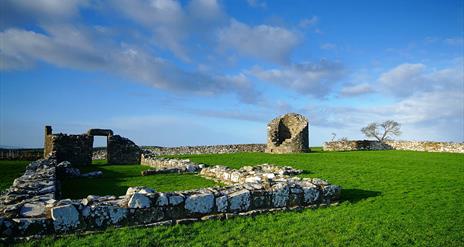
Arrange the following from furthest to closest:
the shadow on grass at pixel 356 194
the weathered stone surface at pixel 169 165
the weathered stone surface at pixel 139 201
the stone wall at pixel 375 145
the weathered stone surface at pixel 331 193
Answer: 1. the stone wall at pixel 375 145
2. the weathered stone surface at pixel 169 165
3. the shadow on grass at pixel 356 194
4. the weathered stone surface at pixel 331 193
5. the weathered stone surface at pixel 139 201

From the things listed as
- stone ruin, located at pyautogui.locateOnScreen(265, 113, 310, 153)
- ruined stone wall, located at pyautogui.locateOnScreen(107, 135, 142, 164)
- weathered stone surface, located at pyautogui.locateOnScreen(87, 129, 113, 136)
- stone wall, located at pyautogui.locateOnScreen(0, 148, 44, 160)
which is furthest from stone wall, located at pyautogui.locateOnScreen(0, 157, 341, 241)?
stone wall, located at pyautogui.locateOnScreen(0, 148, 44, 160)

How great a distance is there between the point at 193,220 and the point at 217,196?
2.67 ft

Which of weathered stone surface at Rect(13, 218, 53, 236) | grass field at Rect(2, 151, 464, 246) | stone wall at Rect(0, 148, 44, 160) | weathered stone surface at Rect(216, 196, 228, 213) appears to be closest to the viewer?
weathered stone surface at Rect(13, 218, 53, 236)

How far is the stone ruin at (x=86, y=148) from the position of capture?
2594cm

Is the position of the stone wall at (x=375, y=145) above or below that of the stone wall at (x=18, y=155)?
above

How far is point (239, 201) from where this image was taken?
27.4 ft

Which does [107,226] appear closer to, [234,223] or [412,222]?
[234,223]

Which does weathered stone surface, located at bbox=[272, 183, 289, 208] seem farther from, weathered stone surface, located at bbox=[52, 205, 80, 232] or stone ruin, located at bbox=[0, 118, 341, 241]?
weathered stone surface, located at bbox=[52, 205, 80, 232]

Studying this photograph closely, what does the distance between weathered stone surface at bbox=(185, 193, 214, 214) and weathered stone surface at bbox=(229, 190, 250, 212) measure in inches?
20.2

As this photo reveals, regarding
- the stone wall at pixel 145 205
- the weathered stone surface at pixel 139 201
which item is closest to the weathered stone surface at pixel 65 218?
the stone wall at pixel 145 205

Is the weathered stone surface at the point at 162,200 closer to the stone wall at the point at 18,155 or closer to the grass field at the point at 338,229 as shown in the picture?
the grass field at the point at 338,229

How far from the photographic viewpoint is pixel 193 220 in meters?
7.71

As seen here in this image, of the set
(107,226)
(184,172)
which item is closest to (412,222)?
(107,226)

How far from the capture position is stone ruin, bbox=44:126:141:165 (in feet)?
85.1
